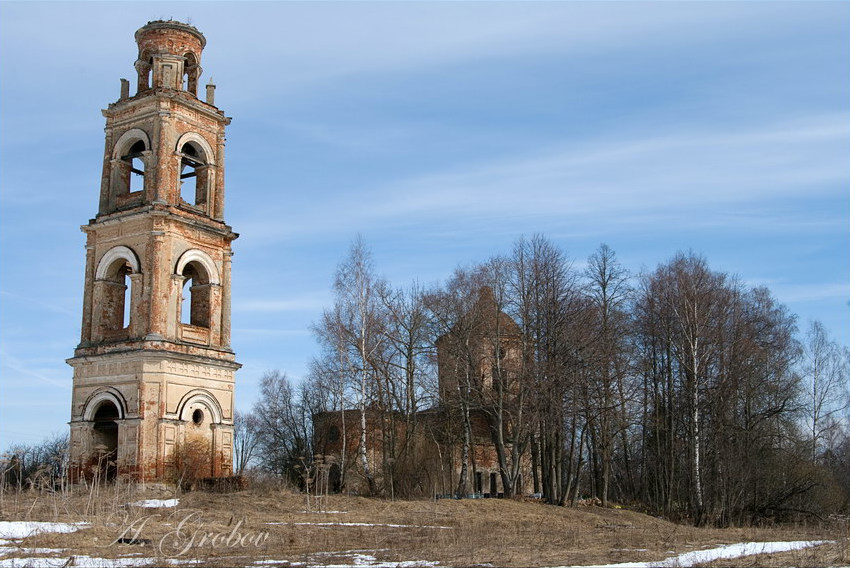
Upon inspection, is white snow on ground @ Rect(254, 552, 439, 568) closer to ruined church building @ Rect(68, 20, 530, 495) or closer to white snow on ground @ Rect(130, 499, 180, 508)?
white snow on ground @ Rect(130, 499, 180, 508)

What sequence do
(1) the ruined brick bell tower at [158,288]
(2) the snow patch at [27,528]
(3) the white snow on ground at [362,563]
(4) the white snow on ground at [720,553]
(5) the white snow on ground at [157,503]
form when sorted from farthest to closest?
(1) the ruined brick bell tower at [158,288] → (5) the white snow on ground at [157,503] → (2) the snow patch at [27,528] → (4) the white snow on ground at [720,553] → (3) the white snow on ground at [362,563]

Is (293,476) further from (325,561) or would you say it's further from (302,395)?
(325,561)

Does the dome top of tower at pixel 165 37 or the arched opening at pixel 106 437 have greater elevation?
the dome top of tower at pixel 165 37

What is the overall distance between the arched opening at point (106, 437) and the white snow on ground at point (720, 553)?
1915 cm

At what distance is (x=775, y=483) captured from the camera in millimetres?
32750

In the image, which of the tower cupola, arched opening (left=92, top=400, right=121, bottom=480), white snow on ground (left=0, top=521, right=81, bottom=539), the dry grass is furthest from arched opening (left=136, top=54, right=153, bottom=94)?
white snow on ground (left=0, top=521, right=81, bottom=539)

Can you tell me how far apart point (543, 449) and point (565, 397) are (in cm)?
353

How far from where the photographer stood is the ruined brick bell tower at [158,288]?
27484mm

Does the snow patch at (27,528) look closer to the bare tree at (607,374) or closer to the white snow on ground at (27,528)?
the white snow on ground at (27,528)

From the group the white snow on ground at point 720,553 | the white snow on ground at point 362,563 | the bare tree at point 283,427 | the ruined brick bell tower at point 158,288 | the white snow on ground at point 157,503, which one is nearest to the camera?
the white snow on ground at point 362,563

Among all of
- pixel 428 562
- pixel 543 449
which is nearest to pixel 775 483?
pixel 543 449

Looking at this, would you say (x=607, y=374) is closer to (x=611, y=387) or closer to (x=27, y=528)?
(x=611, y=387)

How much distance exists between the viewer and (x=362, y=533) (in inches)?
683

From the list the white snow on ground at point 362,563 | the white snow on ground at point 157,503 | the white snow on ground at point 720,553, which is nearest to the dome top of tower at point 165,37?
the white snow on ground at point 157,503
